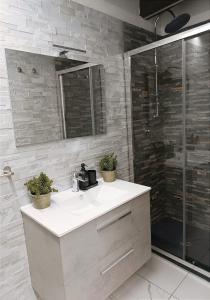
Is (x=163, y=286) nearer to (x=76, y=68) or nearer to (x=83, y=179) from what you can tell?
(x=83, y=179)

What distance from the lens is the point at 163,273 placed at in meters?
1.93

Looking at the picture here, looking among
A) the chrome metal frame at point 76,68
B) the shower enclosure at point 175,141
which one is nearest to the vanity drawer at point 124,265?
the shower enclosure at point 175,141

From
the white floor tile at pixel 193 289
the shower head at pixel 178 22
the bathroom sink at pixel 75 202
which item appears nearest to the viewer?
the bathroom sink at pixel 75 202

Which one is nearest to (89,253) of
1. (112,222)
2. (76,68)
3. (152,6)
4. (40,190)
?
(112,222)

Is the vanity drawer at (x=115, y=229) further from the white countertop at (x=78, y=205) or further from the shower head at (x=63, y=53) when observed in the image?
the shower head at (x=63, y=53)

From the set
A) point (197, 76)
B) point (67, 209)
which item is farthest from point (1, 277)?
point (197, 76)

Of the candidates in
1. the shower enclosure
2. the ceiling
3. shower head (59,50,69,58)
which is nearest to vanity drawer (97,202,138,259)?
the shower enclosure

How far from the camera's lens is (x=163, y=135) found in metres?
2.60

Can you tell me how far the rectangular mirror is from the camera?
55.9 inches

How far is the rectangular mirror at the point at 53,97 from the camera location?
1419mm

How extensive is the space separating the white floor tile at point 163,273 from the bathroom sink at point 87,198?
0.83m

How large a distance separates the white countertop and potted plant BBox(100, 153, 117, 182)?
5cm

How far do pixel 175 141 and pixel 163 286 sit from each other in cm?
146

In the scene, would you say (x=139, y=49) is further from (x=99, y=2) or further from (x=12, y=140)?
(x=12, y=140)
